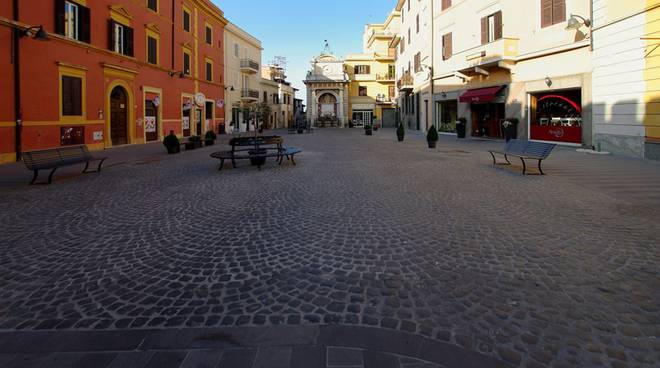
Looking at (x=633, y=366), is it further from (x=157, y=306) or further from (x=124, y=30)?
(x=124, y=30)

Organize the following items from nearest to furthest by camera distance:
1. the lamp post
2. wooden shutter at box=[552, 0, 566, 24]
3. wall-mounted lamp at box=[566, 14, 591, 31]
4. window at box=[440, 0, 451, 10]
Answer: the lamp post
wall-mounted lamp at box=[566, 14, 591, 31]
wooden shutter at box=[552, 0, 566, 24]
window at box=[440, 0, 451, 10]

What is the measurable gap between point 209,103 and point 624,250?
35007mm

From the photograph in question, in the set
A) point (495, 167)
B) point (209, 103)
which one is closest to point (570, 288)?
point (495, 167)

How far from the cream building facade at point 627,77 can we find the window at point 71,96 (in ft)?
69.5

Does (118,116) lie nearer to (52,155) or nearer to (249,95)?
(52,155)

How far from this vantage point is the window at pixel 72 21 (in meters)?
16.2

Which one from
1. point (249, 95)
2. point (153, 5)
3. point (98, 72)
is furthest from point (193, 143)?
point (249, 95)

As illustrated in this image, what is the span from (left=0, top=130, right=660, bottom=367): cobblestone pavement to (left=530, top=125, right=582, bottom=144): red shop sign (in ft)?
38.7

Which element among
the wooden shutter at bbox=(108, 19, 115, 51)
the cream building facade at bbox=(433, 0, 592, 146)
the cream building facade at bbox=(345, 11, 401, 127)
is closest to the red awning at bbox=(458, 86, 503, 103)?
the cream building facade at bbox=(433, 0, 592, 146)

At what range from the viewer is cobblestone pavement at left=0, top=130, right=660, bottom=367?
9.71 ft

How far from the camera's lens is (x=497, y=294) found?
134 inches

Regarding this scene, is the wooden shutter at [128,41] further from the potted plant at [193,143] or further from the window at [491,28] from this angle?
the window at [491,28]

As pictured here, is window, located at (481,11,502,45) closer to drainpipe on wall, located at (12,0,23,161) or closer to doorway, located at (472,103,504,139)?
doorway, located at (472,103,504,139)

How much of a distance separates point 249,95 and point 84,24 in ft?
89.4
